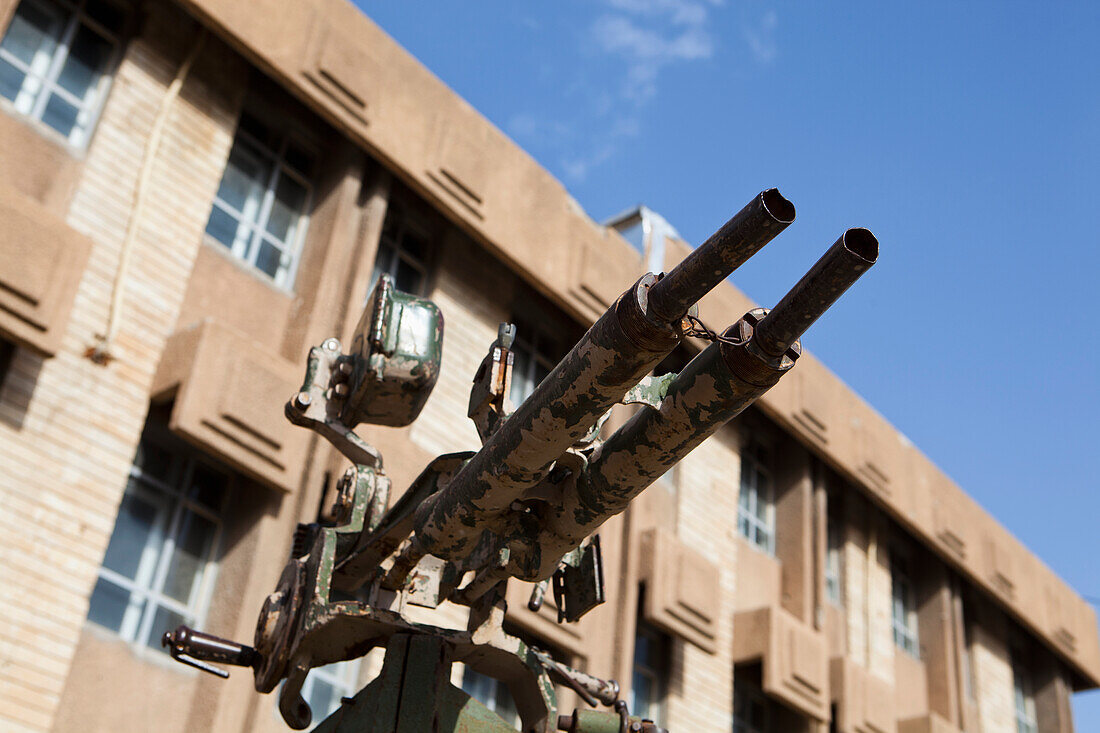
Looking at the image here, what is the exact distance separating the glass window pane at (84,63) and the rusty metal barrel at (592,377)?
6.85 metres

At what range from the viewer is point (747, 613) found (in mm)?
13141

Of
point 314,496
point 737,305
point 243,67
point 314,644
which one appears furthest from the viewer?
point 737,305

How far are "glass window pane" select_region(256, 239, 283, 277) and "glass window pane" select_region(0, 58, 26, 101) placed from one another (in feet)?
7.09

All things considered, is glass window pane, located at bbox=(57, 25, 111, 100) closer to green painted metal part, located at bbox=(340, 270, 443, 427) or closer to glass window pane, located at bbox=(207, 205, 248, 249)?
glass window pane, located at bbox=(207, 205, 248, 249)

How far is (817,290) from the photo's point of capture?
2.66 meters

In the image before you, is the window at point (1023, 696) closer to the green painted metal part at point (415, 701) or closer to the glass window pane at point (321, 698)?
the glass window pane at point (321, 698)

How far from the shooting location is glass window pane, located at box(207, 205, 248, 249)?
9.84 m

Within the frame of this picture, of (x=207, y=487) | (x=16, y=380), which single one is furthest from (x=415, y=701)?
(x=207, y=487)

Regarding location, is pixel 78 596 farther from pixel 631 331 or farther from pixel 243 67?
pixel 631 331

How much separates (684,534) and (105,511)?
665 centimetres

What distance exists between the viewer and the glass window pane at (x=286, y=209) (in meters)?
10.4

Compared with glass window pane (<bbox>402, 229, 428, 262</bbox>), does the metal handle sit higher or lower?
lower

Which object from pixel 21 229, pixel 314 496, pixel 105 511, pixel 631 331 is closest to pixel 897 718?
pixel 314 496

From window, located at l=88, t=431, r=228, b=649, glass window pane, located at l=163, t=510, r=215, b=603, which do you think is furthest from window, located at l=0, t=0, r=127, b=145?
glass window pane, located at l=163, t=510, r=215, b=603
